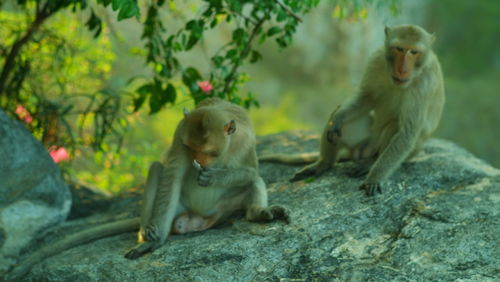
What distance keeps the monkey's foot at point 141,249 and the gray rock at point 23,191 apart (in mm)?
1245

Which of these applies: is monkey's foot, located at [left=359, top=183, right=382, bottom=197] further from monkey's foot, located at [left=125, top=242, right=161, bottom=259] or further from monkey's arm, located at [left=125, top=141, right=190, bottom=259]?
monkey's foot, located at [left=125, top=242, right=161, bottom=259]

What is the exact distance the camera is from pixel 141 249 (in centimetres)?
444

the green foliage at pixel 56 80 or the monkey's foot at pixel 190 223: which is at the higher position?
the green foliage at pixel 56 80

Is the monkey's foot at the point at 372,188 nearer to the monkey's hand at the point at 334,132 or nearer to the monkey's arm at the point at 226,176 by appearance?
the monkey's hand at the point at 334,132

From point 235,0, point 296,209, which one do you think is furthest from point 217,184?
point 235,0

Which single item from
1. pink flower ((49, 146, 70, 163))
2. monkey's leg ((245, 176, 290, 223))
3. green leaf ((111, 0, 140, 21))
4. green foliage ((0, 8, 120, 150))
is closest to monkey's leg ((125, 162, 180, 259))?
monkey's leg ((245, 176, 290, 223))

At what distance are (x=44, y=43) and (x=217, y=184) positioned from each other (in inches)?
143

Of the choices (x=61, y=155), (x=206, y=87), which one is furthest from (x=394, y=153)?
(x=61, y=155)

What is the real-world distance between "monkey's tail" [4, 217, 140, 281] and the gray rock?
30 cm

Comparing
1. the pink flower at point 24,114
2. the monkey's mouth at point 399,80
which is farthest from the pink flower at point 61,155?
the monkey's mouth at point 399,80

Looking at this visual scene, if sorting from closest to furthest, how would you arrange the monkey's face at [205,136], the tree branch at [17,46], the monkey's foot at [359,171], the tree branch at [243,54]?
the monkey's face at [205,136] < the monkey's foot at [359,171] < the tree branch at [243,54] < the tree branch at [17,46]

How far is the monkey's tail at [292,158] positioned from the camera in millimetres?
6230

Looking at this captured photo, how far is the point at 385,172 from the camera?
5.27m

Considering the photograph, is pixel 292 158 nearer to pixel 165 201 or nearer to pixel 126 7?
pixel 165 201
